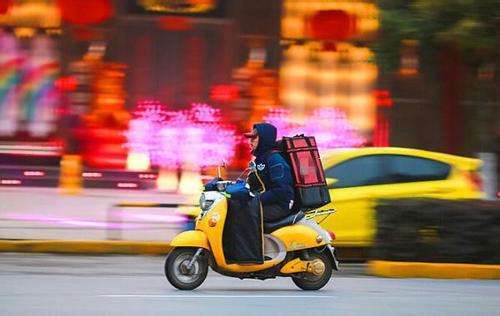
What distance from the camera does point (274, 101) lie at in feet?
76.9

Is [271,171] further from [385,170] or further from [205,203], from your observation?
[385,170]

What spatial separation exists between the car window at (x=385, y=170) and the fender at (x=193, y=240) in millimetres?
3703

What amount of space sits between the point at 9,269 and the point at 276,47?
38.6ft

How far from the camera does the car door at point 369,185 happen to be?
13758 mm

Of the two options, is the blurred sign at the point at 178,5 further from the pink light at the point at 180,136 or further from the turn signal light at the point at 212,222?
the turn signal light at the point at 212,222

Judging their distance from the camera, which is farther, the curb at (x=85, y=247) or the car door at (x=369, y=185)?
the curb at (x=85, y=247)

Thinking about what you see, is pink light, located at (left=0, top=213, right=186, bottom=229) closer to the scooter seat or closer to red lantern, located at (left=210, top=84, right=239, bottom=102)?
red lantern, located at (left=210, top=84, right=239, bottom=102)

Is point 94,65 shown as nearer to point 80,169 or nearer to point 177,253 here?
point 80,169

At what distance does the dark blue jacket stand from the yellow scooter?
280mm

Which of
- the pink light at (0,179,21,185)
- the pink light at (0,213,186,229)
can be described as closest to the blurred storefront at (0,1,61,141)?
the pink light at (0,179,21,185)

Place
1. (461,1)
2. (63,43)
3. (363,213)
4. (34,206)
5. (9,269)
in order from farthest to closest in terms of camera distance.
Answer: (63,43)
(34,206)
(461,1)
(363,213)
(9,269)

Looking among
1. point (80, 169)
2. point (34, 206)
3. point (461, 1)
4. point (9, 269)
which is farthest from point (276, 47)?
point (9, 269)

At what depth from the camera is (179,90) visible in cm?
2331

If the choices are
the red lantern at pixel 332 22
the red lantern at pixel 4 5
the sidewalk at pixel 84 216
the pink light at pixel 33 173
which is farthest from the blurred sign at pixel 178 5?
the pink light at pixel 33 173
